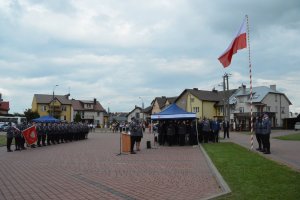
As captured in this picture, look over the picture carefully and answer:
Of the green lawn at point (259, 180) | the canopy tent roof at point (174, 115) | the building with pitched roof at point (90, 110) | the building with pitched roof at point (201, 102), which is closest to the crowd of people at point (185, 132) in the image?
the canopy tent roof at point (174, 115)

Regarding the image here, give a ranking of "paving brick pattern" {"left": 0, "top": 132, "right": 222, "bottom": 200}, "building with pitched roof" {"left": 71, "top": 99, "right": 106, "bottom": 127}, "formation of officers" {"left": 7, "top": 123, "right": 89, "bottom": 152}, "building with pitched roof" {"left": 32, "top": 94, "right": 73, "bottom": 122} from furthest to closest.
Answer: "building with pitched roof" {"left": 71, "top": 99, "right": 106, "bottom": 127} → "building with pitched roof" {"left": 32, "top": 94, "right": 73, "bottom": 122} → "formation of officers" {"left": 7, "top": 123, "right": 89, "bottom": 152} → "paving brick pattern" {"left": 0, "top": 132, "right": 222, "bottom": 200}

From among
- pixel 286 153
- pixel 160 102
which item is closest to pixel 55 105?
pixel 160 102

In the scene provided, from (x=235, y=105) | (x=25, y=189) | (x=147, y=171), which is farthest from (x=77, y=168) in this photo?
(x=235, y=105)

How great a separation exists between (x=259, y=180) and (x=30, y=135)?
18.0 metres

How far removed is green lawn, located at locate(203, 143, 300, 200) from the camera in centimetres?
840

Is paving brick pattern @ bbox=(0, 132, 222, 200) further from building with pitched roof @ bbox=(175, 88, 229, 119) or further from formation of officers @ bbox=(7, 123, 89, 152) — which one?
building with pitched roof @ bbox=(175, 88, 229, 119)

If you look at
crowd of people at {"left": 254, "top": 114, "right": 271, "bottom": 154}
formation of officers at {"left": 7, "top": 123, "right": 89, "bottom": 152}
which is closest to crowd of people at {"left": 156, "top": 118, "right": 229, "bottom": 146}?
crowd of people at {"left": 254, "top": 114, "right": 271, "bottom": 154}

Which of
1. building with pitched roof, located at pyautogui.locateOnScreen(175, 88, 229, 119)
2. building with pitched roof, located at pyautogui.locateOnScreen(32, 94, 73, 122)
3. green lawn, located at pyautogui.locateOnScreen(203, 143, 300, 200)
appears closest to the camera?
green lawn, located at pyautogui.locateOnScreen(203, 143, 300, 200)

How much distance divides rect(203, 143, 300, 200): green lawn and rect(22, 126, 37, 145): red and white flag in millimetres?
14162

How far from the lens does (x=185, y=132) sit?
26.7 meters

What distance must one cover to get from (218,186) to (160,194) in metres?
1.81

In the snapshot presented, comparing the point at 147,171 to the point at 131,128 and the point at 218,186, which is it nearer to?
the point at 218,186

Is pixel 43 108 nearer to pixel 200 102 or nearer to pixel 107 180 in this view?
pixel 200 102

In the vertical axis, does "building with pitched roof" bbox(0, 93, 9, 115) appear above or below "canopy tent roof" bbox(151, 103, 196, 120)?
above
